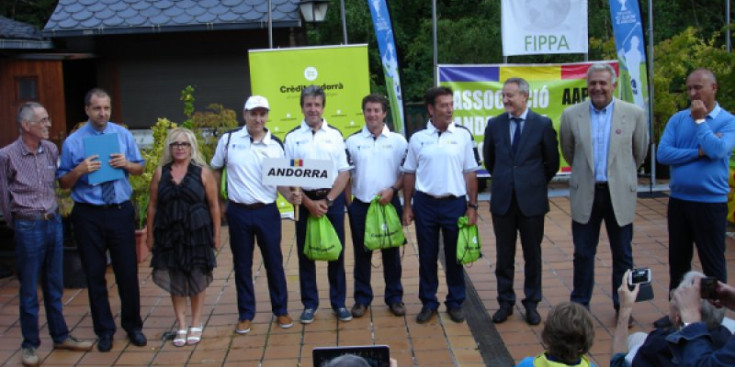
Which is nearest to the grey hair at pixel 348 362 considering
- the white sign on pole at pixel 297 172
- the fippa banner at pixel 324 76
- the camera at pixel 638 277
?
the camera at pixel 638 277

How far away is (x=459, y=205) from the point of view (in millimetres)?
5543

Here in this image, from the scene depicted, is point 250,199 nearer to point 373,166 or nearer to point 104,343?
point 373,166

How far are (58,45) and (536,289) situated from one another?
9154 mm

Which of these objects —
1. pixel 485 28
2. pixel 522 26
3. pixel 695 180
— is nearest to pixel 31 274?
pixel 695 180

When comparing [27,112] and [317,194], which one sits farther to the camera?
[317,194]

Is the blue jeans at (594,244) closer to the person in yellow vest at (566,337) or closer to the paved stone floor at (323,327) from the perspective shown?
the paved stone floor at (323,327)

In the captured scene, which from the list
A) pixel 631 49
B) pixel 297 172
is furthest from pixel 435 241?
pixel 631 49

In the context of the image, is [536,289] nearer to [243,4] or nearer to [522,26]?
[522,26]

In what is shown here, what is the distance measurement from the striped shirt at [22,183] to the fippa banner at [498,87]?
20.3 feet

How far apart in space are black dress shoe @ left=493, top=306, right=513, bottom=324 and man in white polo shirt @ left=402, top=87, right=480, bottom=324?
251mm

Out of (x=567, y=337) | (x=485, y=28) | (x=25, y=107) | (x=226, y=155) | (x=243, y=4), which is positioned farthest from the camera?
(x=485, y=28)

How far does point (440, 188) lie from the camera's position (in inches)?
216

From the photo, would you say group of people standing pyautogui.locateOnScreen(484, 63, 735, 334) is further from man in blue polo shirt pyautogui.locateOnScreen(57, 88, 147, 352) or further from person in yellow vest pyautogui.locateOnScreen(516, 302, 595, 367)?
man in blue polo shirt pyautogui.locateOnScreen(57, 88, 147, 352)

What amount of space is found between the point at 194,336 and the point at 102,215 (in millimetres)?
1076
